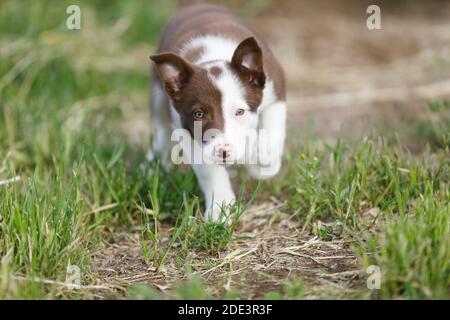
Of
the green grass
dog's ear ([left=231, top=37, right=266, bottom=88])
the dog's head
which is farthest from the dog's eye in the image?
the green grass

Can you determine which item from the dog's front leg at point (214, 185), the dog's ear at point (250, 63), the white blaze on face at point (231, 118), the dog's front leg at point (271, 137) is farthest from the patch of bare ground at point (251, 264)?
the dog's ear at point (250, 63)

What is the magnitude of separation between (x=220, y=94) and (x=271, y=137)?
71cm

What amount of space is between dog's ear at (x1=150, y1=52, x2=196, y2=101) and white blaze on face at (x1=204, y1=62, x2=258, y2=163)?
15cm

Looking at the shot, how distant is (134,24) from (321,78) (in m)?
2.29

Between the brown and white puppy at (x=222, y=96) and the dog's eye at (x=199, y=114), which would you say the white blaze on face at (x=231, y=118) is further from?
the dog's eye at (x=199, y=114)

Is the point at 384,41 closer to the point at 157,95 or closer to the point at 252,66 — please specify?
the point at 157,95

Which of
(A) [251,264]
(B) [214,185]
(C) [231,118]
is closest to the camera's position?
(A) [251,264]

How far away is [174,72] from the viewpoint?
13.9 ft

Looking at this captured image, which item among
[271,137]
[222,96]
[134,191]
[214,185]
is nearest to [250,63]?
[222,96]

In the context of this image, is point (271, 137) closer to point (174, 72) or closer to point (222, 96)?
point (222, 96)

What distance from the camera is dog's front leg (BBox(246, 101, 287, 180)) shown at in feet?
15.3

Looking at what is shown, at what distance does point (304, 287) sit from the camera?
351 centimetres

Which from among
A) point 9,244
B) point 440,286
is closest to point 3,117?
point 9,244

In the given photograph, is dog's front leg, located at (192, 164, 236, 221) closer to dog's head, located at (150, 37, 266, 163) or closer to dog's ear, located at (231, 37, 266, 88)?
dog's head, located at (150, 37, 266, 163)
